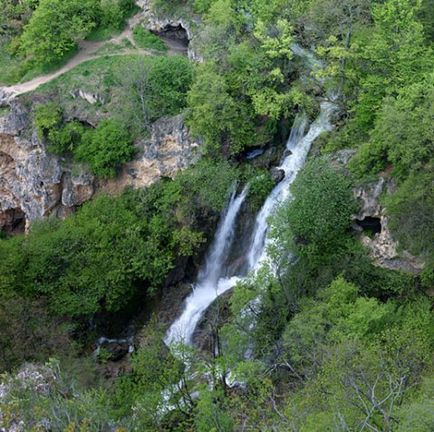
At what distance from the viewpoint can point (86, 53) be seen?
149ft

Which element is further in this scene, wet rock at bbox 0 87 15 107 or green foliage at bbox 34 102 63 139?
wet rock at bbox 0 87 15 107

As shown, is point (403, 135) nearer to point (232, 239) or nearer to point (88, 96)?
point (232, 239)

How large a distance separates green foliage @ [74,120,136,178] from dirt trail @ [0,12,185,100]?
317 inches

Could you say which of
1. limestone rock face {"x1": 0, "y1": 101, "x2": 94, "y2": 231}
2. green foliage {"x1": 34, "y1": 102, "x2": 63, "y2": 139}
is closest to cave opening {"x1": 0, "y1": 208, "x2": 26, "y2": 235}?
limestone rock face {"x1": 0, "y1": 101, "x2": 94, "y2": 231}

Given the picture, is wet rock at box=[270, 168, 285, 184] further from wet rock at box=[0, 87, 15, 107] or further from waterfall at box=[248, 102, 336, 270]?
wet rock at box=[0, 87, 15, 107]

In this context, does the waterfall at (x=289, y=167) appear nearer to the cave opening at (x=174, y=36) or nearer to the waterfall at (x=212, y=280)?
the waterfall at (x=212, y=280)

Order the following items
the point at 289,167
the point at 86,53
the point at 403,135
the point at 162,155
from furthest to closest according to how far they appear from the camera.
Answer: the point at 86,53 < the point at 162,155 < the point at 289,167 < the point at 403,135

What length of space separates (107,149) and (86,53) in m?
11.7

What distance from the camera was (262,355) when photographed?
2725 centimetres

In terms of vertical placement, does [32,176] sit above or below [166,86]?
below

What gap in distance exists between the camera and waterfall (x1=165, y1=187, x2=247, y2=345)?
33469 millimetres

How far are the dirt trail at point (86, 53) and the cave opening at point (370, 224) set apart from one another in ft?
73.9

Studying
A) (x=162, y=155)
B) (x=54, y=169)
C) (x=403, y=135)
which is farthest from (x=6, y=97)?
(x=403, y=135)

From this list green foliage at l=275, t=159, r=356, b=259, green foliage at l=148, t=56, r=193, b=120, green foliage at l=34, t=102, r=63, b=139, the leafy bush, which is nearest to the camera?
green foliage at l=275, t=159, r=356, b=259
